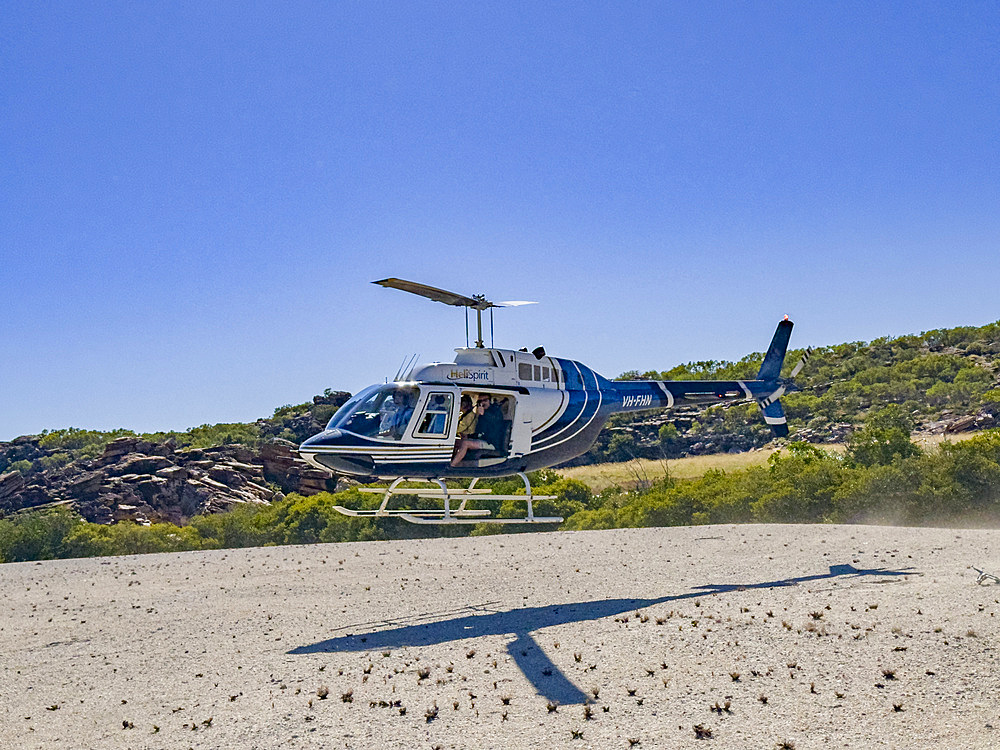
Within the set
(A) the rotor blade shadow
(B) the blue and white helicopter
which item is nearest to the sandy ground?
(A) the rotor blade shadow

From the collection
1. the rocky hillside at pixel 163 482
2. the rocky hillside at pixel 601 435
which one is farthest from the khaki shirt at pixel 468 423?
the rocky hillside at pixel 601 435

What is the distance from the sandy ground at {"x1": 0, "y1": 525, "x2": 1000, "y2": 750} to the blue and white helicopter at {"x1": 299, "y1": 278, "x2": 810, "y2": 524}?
6.76 ft

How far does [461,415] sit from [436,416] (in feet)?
2.87

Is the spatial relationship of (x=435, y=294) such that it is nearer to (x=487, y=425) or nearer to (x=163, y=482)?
(x=487, y=425)

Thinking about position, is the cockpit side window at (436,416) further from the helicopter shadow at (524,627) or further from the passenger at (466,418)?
the helicopter shadow at (524,627)

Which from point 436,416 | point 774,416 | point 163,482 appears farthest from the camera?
point 163,482

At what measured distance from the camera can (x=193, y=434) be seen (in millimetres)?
58875

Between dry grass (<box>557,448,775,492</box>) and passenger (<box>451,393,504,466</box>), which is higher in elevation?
passenger (<box>451,393,504,466</box>)

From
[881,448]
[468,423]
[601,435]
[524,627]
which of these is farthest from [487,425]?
[601,435]

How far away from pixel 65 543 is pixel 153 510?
37.4ft

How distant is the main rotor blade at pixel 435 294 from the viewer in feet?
42.1

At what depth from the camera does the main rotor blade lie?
12.8 m

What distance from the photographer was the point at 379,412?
13.7 meters

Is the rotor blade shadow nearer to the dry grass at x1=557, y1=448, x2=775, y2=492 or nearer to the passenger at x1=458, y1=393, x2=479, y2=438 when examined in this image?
the passenger at x1=458, y1=393, x2=479, y2=438
